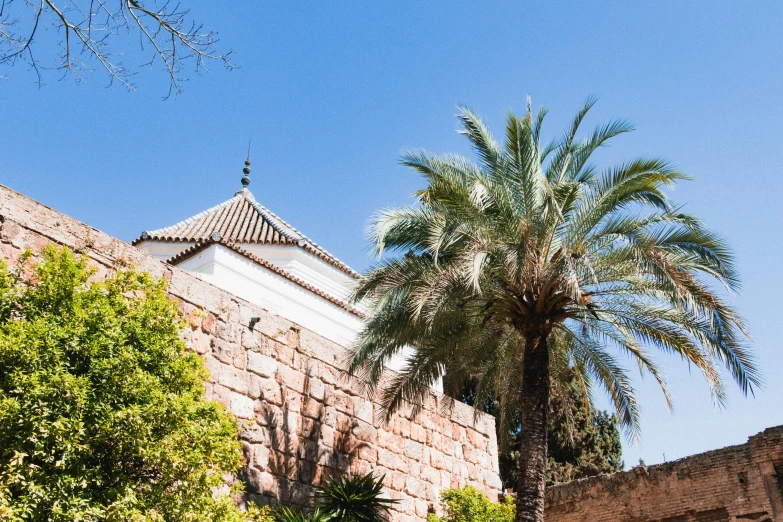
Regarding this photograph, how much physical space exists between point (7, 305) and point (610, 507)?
9.03m

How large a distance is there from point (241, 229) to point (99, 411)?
9643 mm

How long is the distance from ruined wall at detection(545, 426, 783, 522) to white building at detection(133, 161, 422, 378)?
12.1 ft

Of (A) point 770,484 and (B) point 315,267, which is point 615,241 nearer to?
(A) point 770,484

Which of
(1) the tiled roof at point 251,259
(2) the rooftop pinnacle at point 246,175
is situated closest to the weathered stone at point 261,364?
(1) the tiled roof at point 251,259

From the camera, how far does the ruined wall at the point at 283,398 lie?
705cm

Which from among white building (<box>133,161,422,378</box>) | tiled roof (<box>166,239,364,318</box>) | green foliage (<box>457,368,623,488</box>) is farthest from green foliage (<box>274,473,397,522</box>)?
green foliage (<box>457,368,623,488</box>)

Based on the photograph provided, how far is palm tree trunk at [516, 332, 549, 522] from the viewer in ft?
27.9

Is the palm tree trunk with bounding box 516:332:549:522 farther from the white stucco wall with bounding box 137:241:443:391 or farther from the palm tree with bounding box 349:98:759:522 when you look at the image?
the white stucco wall with bounding box 137:241:443:391

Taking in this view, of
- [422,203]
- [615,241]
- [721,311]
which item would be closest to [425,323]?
[422,203]

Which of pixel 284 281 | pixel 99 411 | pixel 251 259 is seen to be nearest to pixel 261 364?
pixel 99 411

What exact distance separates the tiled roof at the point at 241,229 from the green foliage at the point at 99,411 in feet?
23.6

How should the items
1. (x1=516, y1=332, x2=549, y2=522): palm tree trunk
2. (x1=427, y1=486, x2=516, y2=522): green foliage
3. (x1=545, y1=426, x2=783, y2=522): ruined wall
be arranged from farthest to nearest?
(x1=545, y1=426, x2=783, y2=522): ruined wall < (x1=427, y1=486, x2=516, y2=522): green foliage < (x1=516, y1=332, x2=549, y2=522): palm tree trunk

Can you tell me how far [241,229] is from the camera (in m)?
14.8

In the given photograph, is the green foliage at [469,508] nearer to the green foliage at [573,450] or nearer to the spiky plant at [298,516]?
the spiky plant at [298,516]
